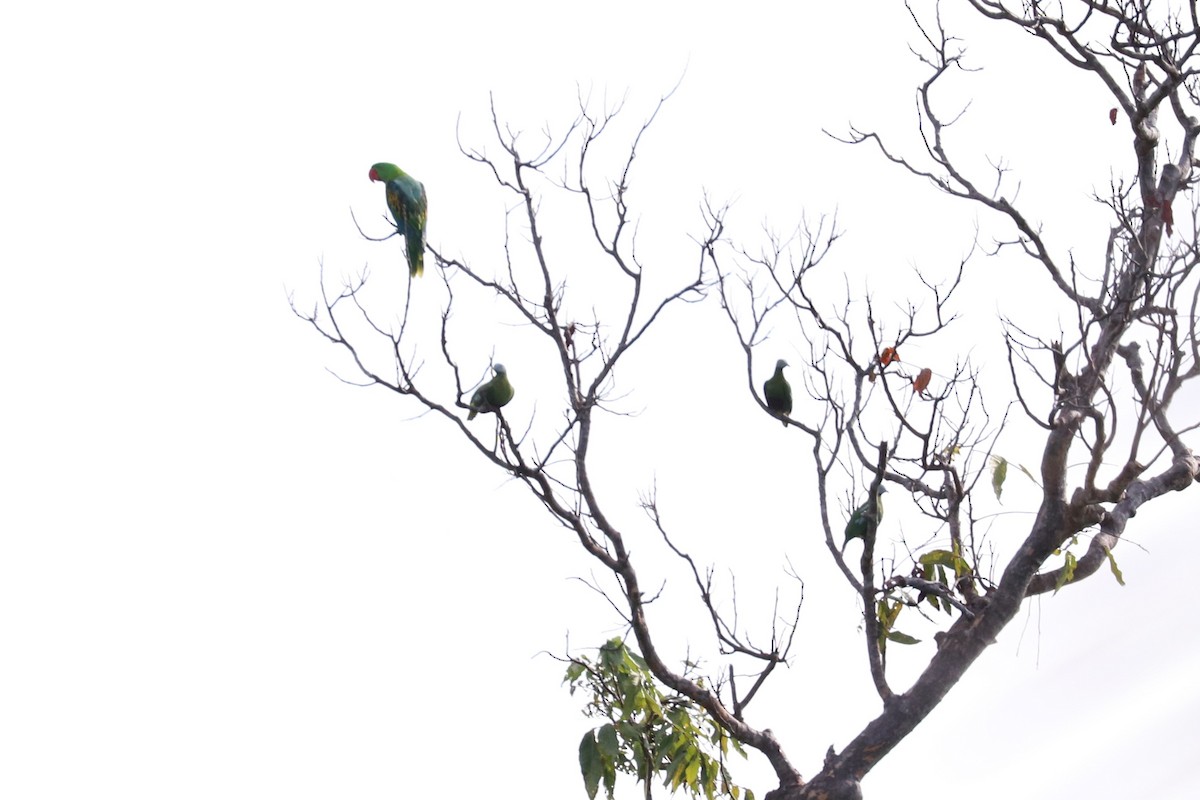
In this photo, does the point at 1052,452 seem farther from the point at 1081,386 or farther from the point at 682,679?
the point at 682,679

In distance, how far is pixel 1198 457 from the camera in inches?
178

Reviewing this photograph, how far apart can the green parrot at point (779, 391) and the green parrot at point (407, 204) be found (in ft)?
4.63

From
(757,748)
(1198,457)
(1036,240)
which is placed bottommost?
(757,748)

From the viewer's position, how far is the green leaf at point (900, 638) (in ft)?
13.5

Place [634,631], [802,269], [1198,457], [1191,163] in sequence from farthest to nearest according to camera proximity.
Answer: [1191,163], [1198,457], [802,269], [634,631]

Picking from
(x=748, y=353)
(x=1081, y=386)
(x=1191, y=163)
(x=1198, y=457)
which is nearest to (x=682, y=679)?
(x=748, y=353)

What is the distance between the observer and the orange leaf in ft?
13.3

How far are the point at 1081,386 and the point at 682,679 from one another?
1718 mm

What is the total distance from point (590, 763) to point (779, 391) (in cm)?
156

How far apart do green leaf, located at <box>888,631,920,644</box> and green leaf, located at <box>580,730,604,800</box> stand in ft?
3.61

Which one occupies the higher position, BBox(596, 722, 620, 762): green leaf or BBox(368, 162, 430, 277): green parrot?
BBox(368, 162, 430, 277): green parrot

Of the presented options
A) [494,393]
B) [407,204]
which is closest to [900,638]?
[494,393]

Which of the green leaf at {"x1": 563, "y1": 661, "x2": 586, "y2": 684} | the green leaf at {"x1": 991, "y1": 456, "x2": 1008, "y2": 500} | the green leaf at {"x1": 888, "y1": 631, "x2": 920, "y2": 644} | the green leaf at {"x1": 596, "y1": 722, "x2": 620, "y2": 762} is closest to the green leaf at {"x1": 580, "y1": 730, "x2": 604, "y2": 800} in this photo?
the green leaf at {"x1": 596, "y1": 722, "x2": 620, "y2": 762}

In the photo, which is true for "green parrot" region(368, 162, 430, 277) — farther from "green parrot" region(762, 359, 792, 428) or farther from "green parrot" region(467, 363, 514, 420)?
"green parrot" region(762, 359, 792, 428)
